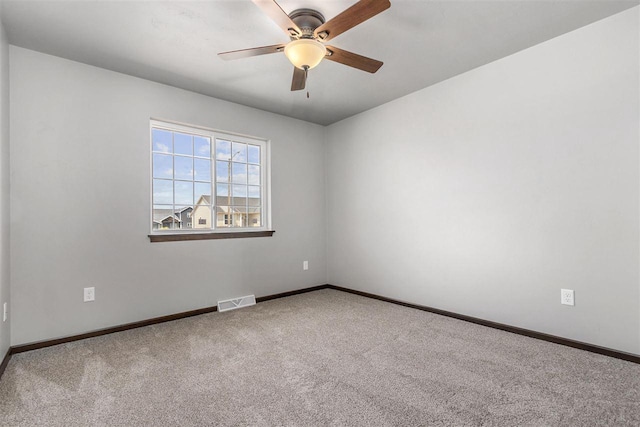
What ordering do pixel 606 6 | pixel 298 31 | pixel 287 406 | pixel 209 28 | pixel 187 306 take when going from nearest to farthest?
pixel 287 406
pixel 298 31
pixel 606 6
pixel 209 28
pixel 187 306

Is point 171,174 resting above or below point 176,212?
above

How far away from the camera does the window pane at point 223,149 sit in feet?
11.8

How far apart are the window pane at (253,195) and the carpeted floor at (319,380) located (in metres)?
1.62

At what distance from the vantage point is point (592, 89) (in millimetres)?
2291

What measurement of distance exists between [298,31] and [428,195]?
2144 mm

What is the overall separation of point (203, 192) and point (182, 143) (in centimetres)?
57

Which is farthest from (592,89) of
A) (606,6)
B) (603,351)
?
(603,351)

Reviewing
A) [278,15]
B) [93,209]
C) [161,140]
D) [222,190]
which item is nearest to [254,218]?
[222,190]

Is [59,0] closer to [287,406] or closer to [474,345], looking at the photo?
[287,406]

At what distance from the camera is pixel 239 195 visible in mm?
3777

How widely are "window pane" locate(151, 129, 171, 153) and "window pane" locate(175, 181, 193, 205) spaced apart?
1.20ft

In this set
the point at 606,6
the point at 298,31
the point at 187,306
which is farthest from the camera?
the point at 187,306

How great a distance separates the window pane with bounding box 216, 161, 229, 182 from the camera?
11.8ft

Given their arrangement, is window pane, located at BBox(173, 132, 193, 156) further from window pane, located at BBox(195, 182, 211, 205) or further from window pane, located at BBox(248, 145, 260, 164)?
window pane, located at BBox(248, 145, 260, 164)
